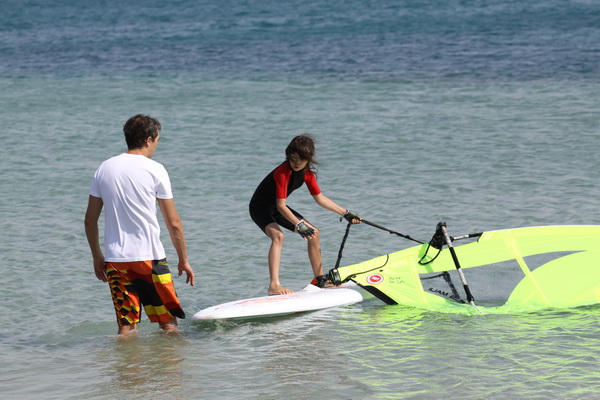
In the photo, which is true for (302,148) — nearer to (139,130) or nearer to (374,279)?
(374,279)

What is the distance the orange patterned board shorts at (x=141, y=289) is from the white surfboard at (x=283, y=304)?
0.83 m

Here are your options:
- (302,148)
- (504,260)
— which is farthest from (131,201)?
(504,260)

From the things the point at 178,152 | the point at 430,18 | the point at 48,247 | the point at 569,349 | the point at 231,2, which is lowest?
the point at 569,349

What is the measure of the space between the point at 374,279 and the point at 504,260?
1143mm

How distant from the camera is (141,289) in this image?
20.9ft

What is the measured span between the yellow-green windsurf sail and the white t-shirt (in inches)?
83.9

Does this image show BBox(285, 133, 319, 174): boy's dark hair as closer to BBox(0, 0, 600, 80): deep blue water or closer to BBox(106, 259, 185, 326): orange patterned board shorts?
BBox(106, 259, 185, 326): orange patterned board shorts

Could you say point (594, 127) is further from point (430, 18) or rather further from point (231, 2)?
point (231, 2)

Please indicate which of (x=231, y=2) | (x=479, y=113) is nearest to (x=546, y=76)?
(x=479, y=113)

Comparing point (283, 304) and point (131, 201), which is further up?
point (131, 201)

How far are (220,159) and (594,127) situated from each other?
706cm

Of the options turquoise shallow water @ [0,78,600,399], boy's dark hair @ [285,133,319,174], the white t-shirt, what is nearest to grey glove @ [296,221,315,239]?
boy's dark hair @ [285,133,319,174]

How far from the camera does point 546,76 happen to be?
941 inches

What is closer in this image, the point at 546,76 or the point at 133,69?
the point at 546,76
